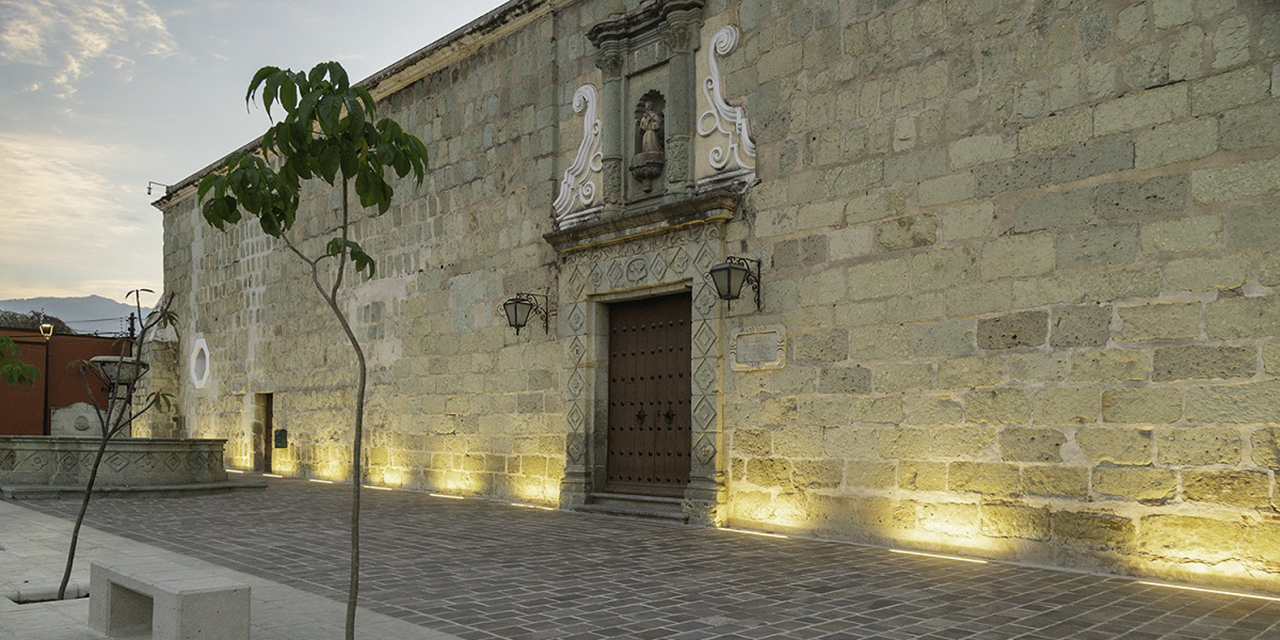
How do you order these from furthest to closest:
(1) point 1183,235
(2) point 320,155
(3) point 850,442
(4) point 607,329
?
(4) point 607,329 → (3) point 850,442 → (1) point 1183,235 → (2) point 320,155

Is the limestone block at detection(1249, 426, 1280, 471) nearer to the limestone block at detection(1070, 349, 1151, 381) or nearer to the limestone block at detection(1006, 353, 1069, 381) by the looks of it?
the limestone block at detection(1070, 349, 1151, 381)

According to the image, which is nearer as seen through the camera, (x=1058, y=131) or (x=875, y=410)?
(x=1058, y=131)

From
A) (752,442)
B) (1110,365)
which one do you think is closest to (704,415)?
(752,442)

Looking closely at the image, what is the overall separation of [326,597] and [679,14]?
19.5 feet

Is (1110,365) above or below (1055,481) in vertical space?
above

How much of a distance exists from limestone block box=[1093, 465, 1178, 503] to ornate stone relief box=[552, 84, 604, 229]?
17.5ft

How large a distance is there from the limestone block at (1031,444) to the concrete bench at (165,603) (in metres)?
4.62

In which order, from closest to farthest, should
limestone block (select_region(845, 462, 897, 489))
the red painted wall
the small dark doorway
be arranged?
1. limestone block (select_region(845, 462, 897, 489))
2. the small dark doorway
3. the red painted wall

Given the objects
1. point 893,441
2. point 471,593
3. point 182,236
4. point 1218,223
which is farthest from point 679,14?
point 182,236

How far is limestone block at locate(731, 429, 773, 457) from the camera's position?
7.65 meters

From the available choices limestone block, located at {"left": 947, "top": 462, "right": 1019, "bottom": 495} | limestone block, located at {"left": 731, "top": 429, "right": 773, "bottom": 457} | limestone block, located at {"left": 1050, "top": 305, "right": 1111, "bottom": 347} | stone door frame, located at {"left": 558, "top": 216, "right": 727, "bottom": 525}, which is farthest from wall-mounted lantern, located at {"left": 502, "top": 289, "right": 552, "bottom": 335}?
limestone block, located at {"left": 1050, "top": 305, "right": 1111, "bottom": 347}

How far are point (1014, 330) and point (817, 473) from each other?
1.88m

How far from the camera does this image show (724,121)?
8.25 metres

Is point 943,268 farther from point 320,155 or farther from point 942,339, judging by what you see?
point 320,155
